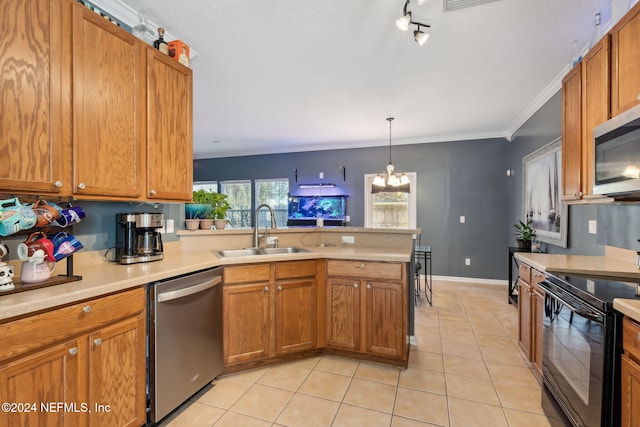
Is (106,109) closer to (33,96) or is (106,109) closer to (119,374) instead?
(33,96)

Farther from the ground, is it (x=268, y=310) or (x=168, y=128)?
(x=168, y=128)

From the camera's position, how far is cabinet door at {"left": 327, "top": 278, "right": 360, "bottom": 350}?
245cm

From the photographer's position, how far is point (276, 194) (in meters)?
6.72

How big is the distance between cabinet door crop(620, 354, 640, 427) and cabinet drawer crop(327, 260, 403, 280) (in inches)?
51.5

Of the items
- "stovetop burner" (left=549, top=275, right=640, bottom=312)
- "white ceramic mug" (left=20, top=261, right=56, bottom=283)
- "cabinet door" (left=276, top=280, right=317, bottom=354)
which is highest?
"white ceramic mug" (left=20, top=261, right=56, bottom=283)

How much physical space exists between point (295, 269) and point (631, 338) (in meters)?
1.93

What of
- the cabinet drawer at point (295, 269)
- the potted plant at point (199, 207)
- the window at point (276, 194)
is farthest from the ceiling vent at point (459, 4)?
the window at point (276, 194)

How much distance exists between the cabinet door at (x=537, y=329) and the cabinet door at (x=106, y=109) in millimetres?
2869

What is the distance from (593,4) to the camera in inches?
78.4

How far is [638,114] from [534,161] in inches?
Answer: 107

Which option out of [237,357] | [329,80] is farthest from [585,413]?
[329,80]

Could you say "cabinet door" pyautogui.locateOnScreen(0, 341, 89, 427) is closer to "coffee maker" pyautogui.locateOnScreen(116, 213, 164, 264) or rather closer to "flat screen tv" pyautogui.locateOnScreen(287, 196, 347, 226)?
"coffee maker" pyautogui.locateOnScreen(116, 213, 164, 264)

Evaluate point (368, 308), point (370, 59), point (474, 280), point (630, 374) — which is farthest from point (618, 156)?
point (474, 280)

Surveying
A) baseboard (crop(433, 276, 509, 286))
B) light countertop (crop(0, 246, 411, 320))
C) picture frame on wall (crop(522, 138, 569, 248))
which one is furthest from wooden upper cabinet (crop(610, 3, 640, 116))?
baseboard (crop(433, 276, 509, 286))
